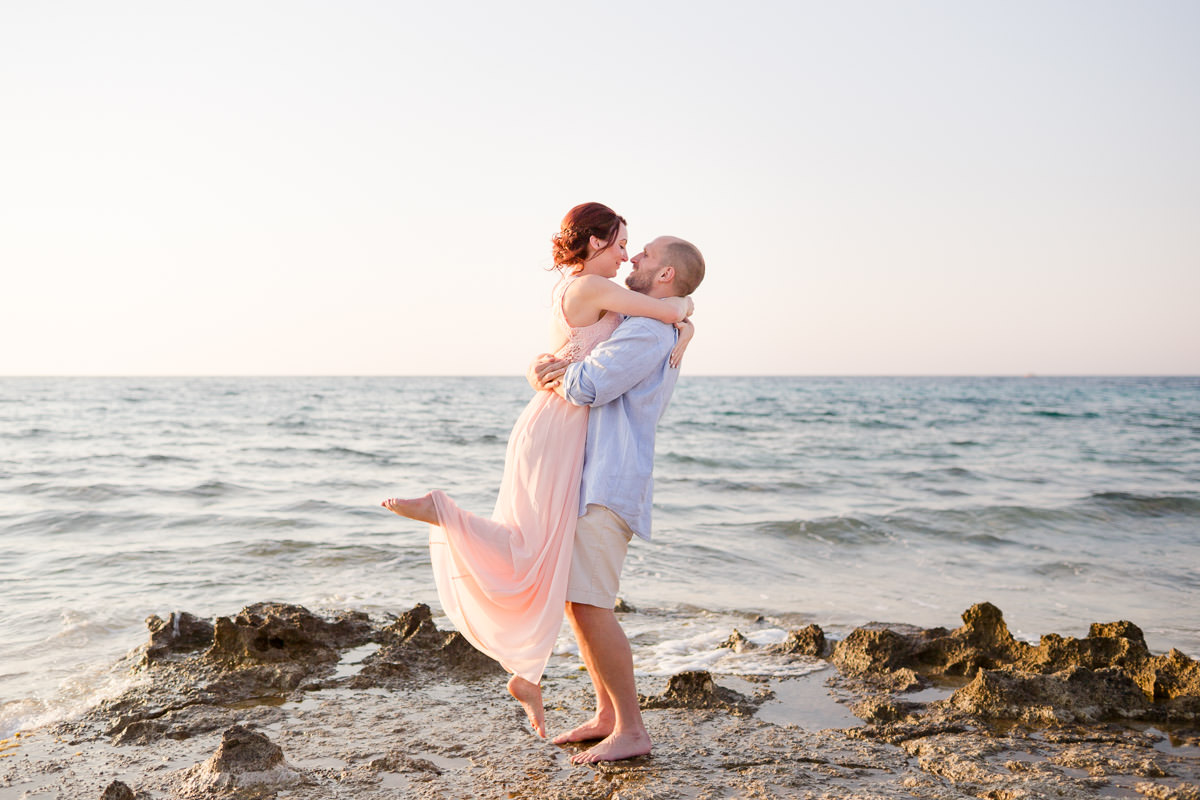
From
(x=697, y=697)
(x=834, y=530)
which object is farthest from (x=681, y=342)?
(x=834, y=530)

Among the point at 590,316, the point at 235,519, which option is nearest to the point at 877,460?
the point at 235,519

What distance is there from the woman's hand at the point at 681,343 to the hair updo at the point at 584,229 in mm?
457

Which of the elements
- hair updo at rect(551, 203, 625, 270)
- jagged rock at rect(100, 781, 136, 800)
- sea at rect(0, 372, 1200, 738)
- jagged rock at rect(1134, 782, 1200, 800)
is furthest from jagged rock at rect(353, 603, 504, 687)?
jagged rock at rect(1134, 782, 1200, 800)

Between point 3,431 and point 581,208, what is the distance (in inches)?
951

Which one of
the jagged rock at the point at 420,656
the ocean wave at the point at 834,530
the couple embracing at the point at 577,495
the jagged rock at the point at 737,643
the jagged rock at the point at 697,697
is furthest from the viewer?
the ocean wave at the point at 834,530

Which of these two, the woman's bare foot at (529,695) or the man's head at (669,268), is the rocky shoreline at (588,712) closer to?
the woman's bare foot at (529,695)

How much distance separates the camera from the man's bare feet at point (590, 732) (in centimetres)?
375

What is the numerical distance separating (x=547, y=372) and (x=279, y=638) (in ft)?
8.23

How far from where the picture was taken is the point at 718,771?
136 inches

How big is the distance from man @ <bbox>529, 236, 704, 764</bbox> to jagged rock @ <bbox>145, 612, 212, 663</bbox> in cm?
260

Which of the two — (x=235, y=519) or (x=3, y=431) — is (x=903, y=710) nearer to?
(x=235, y=519)

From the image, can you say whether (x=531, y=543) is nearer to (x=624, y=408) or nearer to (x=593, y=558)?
(x=593, y=558)

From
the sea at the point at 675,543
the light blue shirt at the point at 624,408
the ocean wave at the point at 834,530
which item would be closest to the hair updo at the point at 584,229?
the light blue shirt at the point at 624,408

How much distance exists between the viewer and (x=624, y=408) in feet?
11.5
